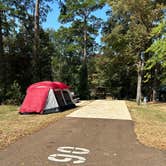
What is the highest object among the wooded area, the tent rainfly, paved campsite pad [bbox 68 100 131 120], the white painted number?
the wooded area

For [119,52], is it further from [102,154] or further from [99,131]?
[102,154]

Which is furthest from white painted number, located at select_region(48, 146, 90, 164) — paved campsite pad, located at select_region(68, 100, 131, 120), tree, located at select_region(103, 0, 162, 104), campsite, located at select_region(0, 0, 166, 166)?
tree, located at select_region(103, 0, 162, 104)

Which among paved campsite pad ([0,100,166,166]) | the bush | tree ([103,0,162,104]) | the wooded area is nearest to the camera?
paved campsite pad ([0,100,166,166])

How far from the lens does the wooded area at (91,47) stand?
18188 mm

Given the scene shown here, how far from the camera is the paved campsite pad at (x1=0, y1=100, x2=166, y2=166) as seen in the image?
16.5 ft

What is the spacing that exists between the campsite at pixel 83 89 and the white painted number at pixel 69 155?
18 millimetres

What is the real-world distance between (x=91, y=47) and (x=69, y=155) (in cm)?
2837

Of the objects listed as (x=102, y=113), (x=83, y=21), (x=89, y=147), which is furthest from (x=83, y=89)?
(x=89, y=147)

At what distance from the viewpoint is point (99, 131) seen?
7992 millimetres

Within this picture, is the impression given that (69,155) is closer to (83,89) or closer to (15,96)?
(15,96)

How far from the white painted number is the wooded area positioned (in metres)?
9.05

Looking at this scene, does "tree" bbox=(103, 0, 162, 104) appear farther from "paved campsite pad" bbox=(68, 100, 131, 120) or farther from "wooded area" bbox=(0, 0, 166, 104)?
"paved campsite pad" bbox=(68, 100, 131, 120)

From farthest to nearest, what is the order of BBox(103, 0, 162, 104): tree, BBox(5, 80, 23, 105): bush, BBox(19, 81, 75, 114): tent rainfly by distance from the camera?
BBox(103, 0, 162, 104): tree
BBox(5, 80, 23, 105): bush
BBox(19, 81, 75, 114): tent rainfly

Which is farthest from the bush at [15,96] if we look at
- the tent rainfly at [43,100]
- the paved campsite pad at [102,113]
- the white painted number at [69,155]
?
the white painted number at [69,155]
